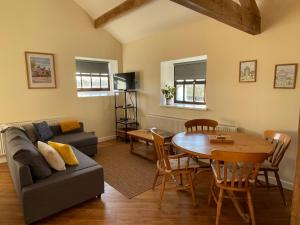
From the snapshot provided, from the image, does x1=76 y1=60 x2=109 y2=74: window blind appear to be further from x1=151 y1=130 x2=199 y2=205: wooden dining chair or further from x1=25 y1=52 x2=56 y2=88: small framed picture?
x1=151 y1=130 x2=199 y2=205: wooden dining chair

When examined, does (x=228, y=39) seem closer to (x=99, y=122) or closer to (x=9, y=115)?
(x=99, y=122)

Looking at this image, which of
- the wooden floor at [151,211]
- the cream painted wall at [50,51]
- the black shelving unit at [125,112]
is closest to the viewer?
the wooden floor at [151,211]

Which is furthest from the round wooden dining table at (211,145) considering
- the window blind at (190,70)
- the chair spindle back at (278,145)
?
the window blind at (190,70)

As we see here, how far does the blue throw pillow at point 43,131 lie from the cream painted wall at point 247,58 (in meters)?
2.47

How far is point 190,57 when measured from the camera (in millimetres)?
3816

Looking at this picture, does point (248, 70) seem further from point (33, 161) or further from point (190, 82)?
point (33, 161)

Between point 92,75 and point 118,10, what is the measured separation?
1.87 metres

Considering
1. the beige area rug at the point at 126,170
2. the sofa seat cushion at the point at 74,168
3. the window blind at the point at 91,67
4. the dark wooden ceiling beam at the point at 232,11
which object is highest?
the dark wooden ceiling beam at the point at 232,11

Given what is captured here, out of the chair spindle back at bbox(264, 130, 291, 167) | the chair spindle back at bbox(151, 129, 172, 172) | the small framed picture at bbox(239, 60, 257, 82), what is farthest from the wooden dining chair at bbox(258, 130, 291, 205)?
the chair spindle back at bbox(151, 129, 172, 172)

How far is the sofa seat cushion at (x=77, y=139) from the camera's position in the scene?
367 cm

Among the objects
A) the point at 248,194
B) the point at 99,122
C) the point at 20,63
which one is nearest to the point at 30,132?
the point at 20,63

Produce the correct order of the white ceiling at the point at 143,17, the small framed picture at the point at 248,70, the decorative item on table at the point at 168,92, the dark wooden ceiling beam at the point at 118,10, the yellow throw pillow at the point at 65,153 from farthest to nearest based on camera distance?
the decorative item on table at the point at 168,92, the white ceiling at the point at 143,17, the dark wooden ceiling beam at the point at 118,10, the small framed picture at the point at 248,70, the yellow throw pillow at the point at 65,153

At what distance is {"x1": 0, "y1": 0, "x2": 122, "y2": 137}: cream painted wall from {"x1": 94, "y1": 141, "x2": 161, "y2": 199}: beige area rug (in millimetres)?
1162

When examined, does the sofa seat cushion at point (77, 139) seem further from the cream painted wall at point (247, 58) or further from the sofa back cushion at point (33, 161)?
the cream painted wall at point (247, 58)
